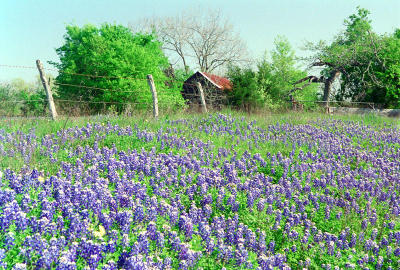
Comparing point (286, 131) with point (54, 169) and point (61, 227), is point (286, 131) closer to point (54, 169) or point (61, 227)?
point (54, 169)

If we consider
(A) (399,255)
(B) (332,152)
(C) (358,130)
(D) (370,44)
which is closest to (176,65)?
(D) (370,44)

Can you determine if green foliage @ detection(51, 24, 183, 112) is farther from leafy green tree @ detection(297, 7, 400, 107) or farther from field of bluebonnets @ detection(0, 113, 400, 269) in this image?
leafy green tree @ detection(297, 7, 400, 107)

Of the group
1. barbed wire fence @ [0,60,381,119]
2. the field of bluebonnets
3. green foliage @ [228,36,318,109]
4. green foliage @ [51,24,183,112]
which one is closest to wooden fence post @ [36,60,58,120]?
barbed wire fence @ [0,60,381,119]

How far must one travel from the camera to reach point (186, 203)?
550cm

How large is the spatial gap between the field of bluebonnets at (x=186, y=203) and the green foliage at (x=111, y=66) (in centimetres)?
811

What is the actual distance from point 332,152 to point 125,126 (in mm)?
5105

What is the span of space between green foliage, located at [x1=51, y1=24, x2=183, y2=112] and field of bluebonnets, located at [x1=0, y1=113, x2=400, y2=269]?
8.11m

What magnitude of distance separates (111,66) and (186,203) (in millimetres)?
15033

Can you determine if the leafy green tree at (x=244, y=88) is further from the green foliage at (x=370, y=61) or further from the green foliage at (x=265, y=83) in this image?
the green foliage at (x=370, y=61)

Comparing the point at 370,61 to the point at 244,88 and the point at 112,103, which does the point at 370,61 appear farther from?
the point at 112,103

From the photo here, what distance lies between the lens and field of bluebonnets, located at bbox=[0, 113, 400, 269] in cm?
375

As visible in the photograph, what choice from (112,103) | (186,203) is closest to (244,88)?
(112,103)

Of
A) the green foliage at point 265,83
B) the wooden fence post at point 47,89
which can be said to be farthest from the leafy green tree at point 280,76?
the wooden fence post at point 47,89

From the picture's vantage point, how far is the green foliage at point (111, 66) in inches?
755
